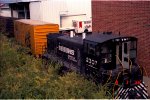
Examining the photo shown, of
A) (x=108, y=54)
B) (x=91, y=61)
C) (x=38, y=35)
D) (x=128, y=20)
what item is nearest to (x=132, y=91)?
(x=108, y=54)

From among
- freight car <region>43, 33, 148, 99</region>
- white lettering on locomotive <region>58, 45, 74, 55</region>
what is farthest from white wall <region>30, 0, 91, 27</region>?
freight car <region>43, 33, 148, 99</region>

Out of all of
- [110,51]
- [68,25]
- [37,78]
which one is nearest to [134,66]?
[110,51]

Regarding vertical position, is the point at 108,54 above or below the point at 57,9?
below

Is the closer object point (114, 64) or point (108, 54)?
point (108, 54)

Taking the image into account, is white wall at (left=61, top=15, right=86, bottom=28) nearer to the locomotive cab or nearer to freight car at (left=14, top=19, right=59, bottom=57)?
freight car at (left=14, top=19, right=59, bottom=57)

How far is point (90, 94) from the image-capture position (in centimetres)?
1023

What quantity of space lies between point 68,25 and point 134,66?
1930 centimetres

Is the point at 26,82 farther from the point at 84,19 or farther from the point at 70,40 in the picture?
the point at 84,19

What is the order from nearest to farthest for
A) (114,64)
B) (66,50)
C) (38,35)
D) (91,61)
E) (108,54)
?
1. (108,54)
2. (114,64)
3. (91,61)
4. (66,50)
5. (38,35)

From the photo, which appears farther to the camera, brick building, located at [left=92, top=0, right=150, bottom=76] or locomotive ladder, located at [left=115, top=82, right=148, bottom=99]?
brick building, located at [left=92, top=0, right=150, bottom=76]

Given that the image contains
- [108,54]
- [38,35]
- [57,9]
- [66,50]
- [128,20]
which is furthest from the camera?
[57,9]

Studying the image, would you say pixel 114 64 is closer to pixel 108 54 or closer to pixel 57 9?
pixel 108 54

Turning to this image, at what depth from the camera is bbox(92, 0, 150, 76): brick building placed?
53.8ft

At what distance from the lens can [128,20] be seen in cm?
1770
